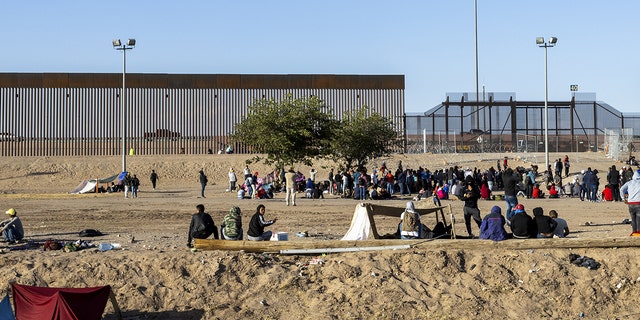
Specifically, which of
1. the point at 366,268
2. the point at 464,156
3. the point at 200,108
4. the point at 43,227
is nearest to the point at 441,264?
the point at 366,268

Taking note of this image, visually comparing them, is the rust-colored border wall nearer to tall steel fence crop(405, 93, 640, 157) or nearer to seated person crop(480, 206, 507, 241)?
tall steel fence crop(405, 93, 640, 157)

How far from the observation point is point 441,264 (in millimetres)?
18219

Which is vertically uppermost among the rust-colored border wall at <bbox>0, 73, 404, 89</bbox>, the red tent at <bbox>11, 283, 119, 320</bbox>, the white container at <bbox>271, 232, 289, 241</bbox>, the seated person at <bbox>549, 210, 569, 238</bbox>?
the rust-colored border wall at <bbox>0, 73, 404, 89</bbox>

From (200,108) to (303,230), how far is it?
3542cm

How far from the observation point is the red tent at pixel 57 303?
15.0m

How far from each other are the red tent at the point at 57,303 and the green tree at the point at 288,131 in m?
23.6

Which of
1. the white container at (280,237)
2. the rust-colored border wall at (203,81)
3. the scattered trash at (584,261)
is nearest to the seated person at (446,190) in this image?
the scattered trash at (584,261)

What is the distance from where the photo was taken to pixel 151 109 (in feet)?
186

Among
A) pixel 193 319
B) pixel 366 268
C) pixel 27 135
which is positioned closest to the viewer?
pixel 193 319

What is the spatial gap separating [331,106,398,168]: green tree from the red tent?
26121mm

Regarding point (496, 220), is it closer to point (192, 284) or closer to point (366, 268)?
point (366, 268)

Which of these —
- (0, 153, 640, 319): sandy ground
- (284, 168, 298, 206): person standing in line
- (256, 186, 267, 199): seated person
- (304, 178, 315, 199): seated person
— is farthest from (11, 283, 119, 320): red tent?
(304, 178, 315, 199): seated person

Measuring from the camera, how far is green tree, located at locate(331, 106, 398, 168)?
41.8 meters

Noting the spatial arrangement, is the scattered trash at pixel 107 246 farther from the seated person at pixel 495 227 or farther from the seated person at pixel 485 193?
the seated person at pixel 485 193
